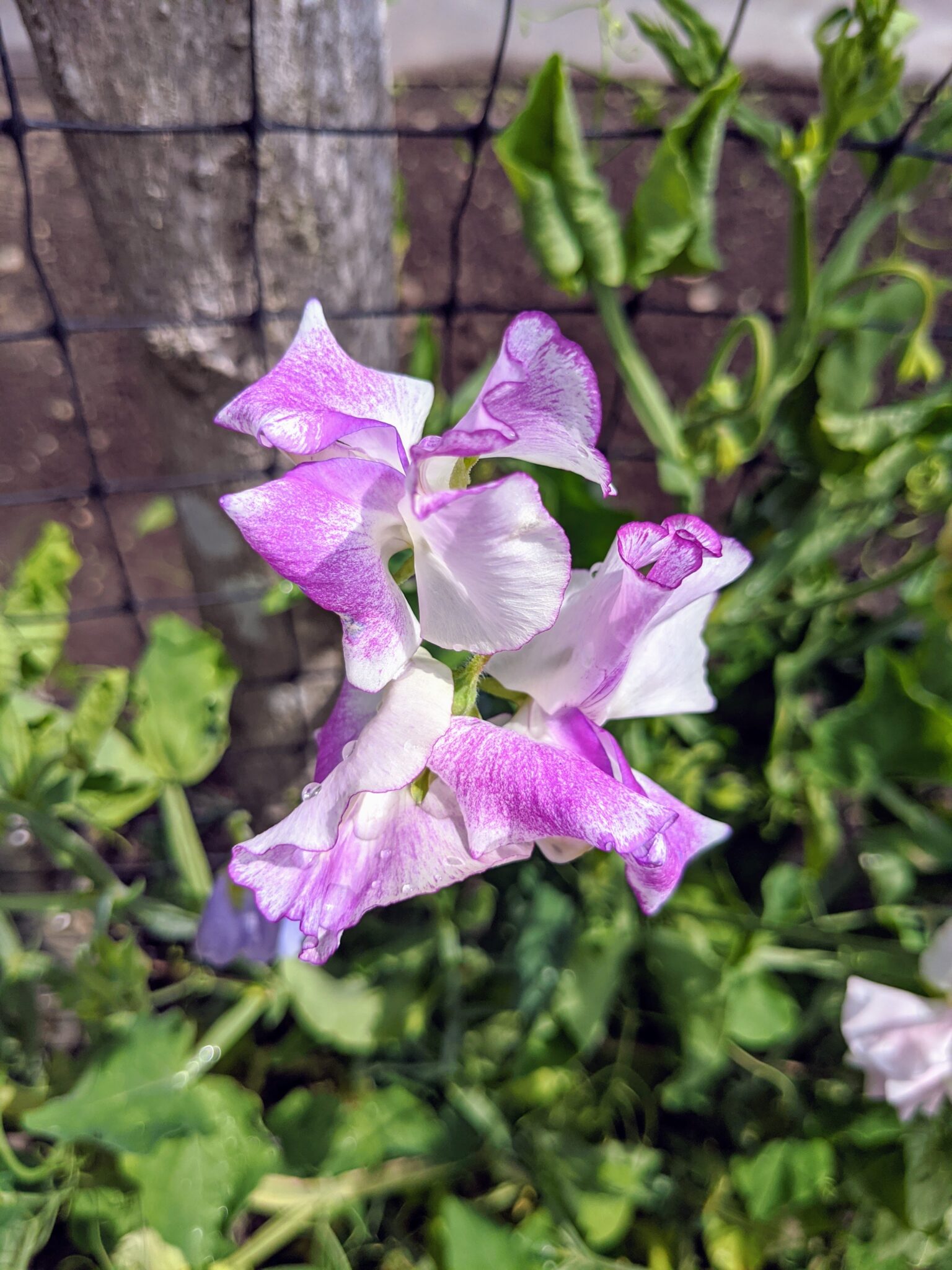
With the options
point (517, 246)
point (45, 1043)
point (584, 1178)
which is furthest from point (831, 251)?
point (517, 246)

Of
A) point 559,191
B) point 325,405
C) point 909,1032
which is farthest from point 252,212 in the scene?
point 909,1032

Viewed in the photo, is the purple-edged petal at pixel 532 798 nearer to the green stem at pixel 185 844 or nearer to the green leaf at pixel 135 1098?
the green leaf at pixel 135 1098

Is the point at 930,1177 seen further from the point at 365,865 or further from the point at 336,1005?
the point at 365,865

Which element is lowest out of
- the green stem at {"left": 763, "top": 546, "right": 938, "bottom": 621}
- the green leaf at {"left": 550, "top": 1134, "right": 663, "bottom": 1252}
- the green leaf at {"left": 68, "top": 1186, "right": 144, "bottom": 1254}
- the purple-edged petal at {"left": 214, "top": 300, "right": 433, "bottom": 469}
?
the green leaf at {"left": 550, "top": 1134, "right": 663, "bottom": 1252}

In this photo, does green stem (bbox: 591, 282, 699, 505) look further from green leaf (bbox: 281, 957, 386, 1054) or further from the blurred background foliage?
green leaf (bbox: 281, 957, 386, 1054)

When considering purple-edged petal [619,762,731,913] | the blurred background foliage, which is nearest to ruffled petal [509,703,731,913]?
purple-edged petal [619,762,731,913]

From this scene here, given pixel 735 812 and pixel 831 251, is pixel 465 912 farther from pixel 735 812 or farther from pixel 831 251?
pixel 831 251

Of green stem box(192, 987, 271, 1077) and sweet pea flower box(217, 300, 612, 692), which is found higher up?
sweet pea flower box(217, 300, 612, 692)
